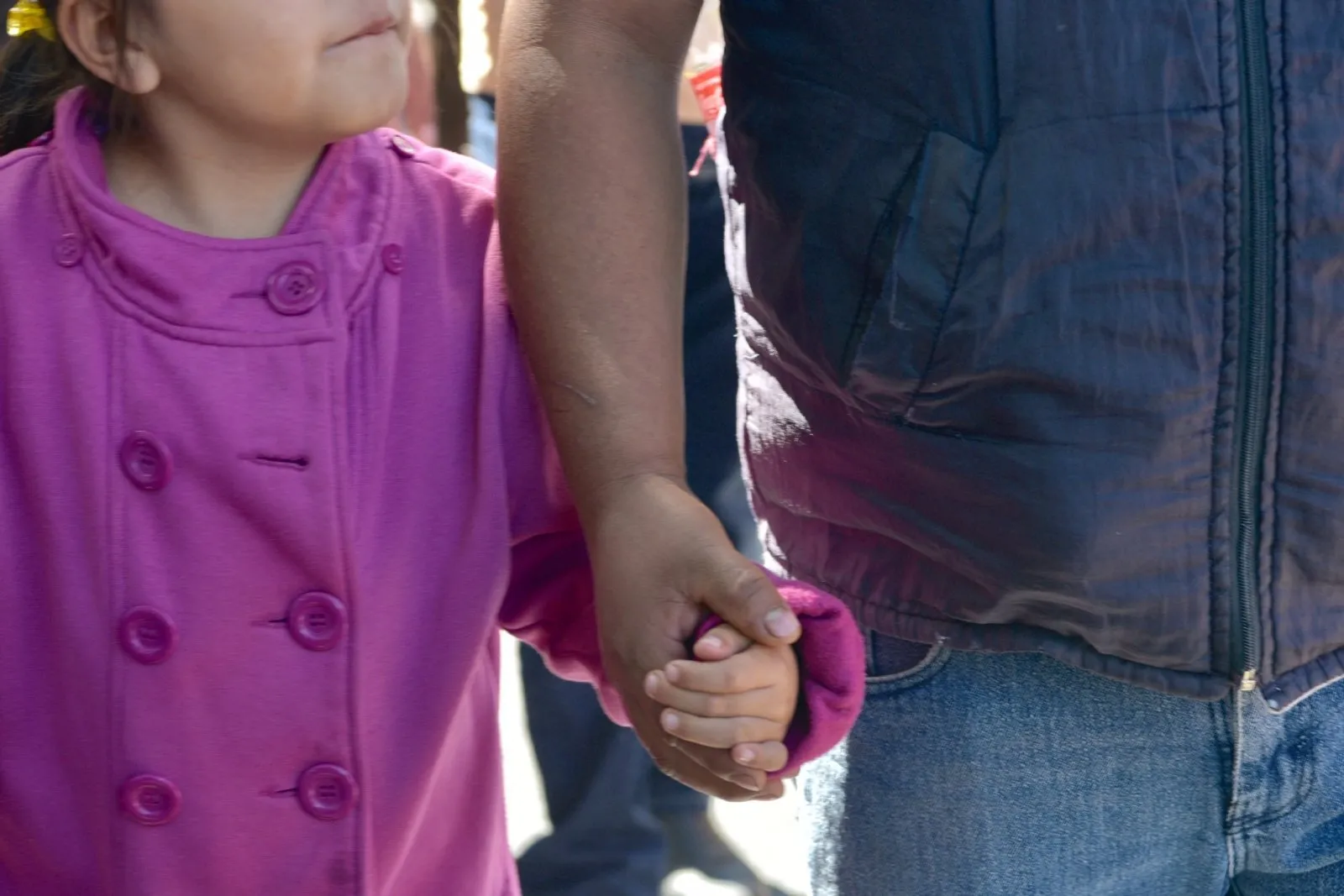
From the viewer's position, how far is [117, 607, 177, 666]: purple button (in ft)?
4.01

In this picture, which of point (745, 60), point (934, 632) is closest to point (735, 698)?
point (934, 632)

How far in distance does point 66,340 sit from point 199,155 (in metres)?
0.20

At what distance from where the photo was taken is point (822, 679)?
1.11m

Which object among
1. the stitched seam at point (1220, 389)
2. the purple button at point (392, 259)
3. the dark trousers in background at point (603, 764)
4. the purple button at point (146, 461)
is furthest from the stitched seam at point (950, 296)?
the dark trousers in background at point (603, 764)

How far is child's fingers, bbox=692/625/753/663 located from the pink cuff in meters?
0.06

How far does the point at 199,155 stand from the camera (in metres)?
1.32

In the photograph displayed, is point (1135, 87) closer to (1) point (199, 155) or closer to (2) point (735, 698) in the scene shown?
(2) point (735, 698)

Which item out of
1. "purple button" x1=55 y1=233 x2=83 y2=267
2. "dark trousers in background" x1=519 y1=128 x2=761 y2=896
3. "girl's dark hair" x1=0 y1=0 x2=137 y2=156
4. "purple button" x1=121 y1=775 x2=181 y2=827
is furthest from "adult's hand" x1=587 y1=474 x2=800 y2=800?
"dark trousers in background" x1=519 y1=128 x2=761 y2=896

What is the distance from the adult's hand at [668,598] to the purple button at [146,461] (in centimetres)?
35

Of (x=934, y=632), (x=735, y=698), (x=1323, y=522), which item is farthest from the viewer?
(x=934, y=632)

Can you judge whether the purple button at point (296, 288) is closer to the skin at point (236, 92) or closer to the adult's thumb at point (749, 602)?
the skin at point (236, 92)

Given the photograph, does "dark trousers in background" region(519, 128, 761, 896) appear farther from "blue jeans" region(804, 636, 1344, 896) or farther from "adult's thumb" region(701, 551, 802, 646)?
"adult's thumb" region(701, 551, 802, 646)

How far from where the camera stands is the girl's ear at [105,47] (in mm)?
1309

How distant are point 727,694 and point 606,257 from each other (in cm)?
36
